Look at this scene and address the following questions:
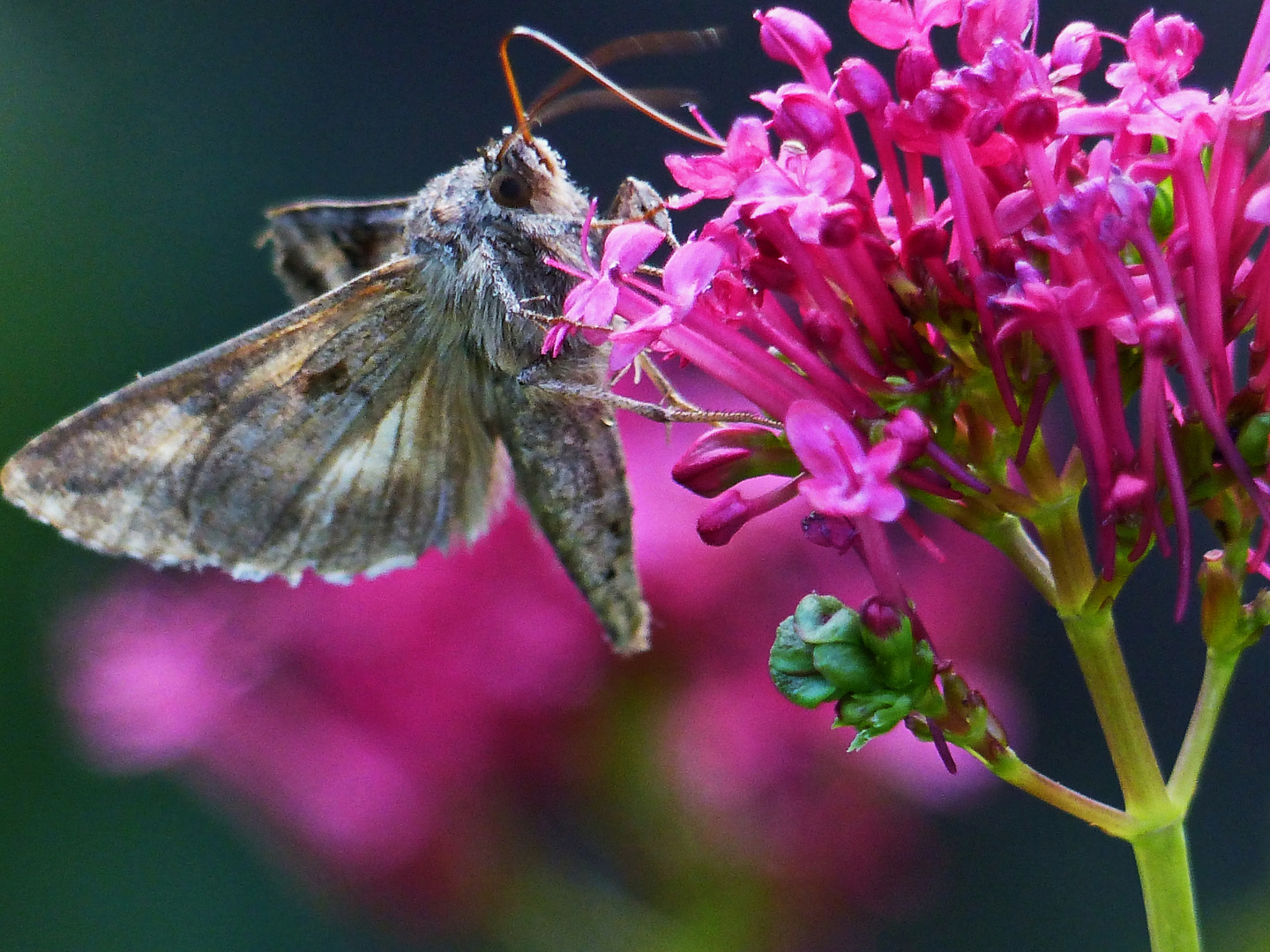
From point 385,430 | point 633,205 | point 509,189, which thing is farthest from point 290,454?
point 633,205

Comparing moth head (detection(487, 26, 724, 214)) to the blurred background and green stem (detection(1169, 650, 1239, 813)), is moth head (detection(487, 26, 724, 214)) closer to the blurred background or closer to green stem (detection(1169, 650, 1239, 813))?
the blurred background

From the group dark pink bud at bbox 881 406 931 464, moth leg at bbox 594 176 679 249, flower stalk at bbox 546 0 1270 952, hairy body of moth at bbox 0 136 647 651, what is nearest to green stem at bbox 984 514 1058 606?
flower stalk at bbox 546 0 1270 952

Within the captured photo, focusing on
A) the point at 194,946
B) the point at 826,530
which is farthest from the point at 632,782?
the point at 194,946

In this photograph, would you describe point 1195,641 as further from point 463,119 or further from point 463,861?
point 463,119

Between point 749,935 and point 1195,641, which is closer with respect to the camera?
point 749,935

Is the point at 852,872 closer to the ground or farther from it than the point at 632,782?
closer to the ground

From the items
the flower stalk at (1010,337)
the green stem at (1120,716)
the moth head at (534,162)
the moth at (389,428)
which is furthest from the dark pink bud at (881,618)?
the moth head at (534,162)

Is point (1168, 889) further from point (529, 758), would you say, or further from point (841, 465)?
point (529, 758)

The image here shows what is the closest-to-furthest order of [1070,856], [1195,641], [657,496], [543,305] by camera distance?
[543,305] → [657,496] → [1070,856] → [1195,641]
